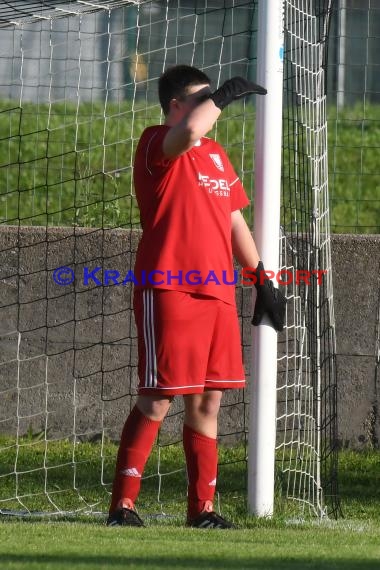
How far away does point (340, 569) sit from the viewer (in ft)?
13.3

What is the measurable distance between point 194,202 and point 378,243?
315cm

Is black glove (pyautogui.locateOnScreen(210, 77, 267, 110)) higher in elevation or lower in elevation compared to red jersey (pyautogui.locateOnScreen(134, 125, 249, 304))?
higher

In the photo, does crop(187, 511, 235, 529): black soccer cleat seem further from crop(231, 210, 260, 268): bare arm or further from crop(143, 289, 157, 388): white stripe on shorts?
crop(231, 210, 260, 268): bare arm

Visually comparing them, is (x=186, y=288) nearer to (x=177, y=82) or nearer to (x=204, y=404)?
(x=204, y=404)

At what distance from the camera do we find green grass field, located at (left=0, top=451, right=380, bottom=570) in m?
4.08

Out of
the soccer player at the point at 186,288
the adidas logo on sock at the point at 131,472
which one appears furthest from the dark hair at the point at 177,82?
the adidas logo on sock at the point at 131,472

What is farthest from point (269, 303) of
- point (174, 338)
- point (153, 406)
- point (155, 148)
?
point (155, 148)

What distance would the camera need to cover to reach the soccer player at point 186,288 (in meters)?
5.09

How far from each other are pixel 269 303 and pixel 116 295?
263 cm

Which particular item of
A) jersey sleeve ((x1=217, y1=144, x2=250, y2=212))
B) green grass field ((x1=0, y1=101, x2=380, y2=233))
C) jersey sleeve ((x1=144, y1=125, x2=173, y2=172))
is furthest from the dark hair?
green grass field ((x1=0, y1=101, x2=380, y2=233))

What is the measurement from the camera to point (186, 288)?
5.11m

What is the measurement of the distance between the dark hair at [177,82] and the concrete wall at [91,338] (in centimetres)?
269

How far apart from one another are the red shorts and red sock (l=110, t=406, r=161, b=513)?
15 centimetres

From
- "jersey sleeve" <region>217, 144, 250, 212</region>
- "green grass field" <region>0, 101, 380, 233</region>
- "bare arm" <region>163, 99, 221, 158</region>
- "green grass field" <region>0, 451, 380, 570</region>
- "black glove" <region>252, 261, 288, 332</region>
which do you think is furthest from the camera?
"green grass field" <region>0, 101, 380, 233</region>
